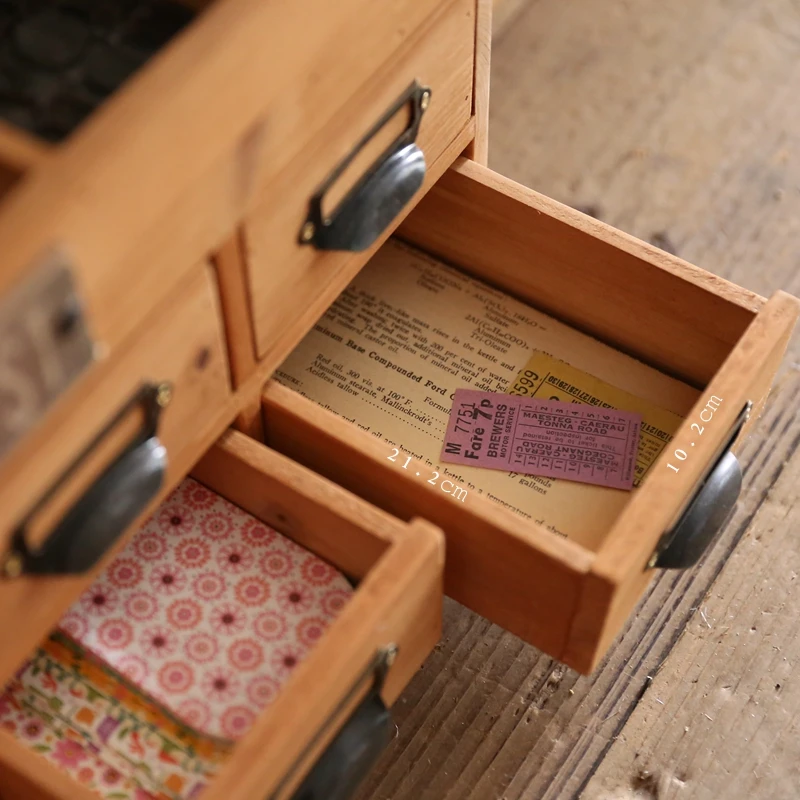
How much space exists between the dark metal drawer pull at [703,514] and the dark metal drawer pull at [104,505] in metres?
0.36

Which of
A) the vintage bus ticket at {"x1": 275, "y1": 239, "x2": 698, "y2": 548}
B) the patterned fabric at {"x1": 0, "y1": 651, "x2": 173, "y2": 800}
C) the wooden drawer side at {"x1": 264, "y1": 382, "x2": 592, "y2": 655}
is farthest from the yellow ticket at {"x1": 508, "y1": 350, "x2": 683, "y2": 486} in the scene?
the patterned fabric at {"x1": 0, "y1": 651, "x2": 173, "y2": 800}

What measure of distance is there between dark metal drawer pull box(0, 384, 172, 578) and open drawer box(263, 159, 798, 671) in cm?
15

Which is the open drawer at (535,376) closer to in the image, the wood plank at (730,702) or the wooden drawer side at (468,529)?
the wooden drawer side at (468,529)

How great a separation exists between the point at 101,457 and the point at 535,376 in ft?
1.39

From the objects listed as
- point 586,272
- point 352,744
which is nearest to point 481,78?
point 586,272

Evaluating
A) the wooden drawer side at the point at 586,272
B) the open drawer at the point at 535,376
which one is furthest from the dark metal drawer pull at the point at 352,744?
the wooden drawer side at the point at 586,272

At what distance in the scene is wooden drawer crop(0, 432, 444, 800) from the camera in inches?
24.3

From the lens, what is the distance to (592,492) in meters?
0.84

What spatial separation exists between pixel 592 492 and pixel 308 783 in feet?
1.02

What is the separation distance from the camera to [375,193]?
73cm

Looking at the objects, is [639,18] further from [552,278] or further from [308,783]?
[308,783]

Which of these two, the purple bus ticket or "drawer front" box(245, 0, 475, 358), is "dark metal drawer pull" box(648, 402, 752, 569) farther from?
"drawer front" box(245, 0, 475, 358)

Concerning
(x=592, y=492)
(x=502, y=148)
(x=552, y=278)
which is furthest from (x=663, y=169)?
(x=592, y=492)

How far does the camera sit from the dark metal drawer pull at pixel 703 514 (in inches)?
30.1
